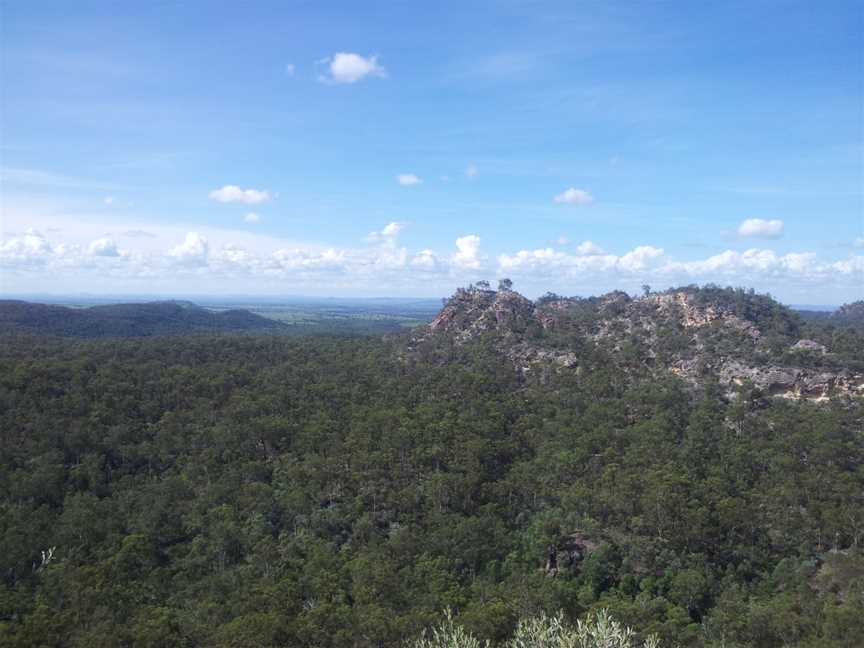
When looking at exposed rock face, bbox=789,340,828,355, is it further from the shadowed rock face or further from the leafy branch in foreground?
the leafy branch in foreground

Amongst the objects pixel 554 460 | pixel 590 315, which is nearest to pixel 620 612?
pixel 554 460

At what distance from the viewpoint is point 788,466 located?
42906 millimetres

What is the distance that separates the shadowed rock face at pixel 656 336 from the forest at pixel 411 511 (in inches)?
169

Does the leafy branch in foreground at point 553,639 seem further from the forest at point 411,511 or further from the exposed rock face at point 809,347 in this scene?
the exposed rock face at point 809,347

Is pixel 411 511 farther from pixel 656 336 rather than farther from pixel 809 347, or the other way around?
pixel 809 347

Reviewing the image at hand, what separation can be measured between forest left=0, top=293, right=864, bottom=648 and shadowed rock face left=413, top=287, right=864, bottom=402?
14.1ft

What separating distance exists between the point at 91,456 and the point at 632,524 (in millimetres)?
41226

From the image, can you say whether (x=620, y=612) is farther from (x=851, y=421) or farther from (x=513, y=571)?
(x=851, y=421)

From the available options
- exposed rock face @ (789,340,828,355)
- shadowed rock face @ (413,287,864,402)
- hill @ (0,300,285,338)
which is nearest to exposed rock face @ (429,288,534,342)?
shadowed rock face @ (413,287,864,402)

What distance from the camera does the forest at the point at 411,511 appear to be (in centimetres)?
2712

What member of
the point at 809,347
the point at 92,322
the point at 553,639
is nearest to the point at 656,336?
the point at 809,347

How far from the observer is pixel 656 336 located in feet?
257

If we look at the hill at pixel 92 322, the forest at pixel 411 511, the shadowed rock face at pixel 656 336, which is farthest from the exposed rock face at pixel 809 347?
the hill at pixel 92 322

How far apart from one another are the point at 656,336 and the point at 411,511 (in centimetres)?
5004
